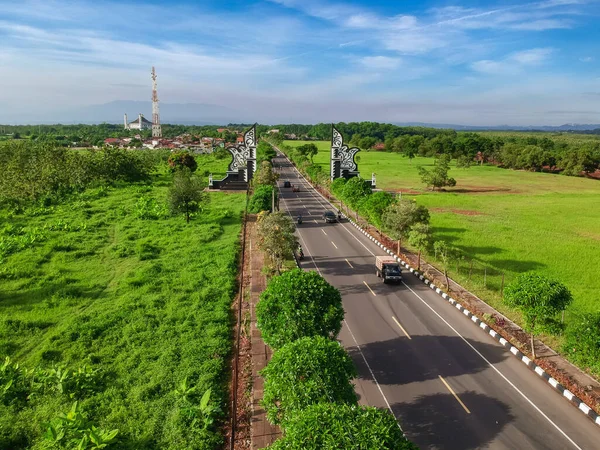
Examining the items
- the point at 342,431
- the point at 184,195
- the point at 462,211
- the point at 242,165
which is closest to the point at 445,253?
the point at 342,431

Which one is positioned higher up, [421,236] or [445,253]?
[421,236]

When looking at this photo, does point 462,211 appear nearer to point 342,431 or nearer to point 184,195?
point 184,195

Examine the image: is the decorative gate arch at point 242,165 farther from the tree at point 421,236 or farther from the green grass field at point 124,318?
the tree at point 421,236

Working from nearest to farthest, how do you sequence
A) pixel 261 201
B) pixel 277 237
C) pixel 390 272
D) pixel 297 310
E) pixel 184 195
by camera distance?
→ pixel 297 310, pixel 277 237, pixel 390 272, pixel 261 201, pixel 184 195

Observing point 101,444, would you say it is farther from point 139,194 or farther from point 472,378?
point 139,194

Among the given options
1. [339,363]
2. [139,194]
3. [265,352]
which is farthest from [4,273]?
[139,194]

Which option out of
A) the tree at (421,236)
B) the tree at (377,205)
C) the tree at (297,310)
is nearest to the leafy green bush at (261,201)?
the tree at (377,205)

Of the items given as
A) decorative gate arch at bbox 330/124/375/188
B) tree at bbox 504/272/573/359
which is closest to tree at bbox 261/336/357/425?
tree at bbox 504/272/573/359
